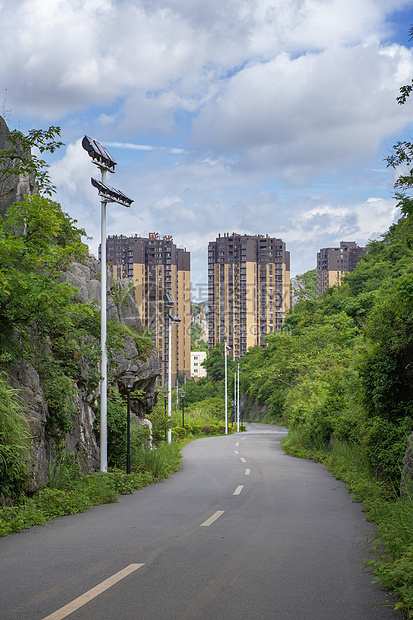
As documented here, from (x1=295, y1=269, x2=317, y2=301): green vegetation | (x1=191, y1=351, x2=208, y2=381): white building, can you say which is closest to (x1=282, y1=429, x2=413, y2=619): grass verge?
(x1=295, y1=269, x2=317, y2=301): green vegetation

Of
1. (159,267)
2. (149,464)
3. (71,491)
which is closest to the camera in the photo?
(71,491)

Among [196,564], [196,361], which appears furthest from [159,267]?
[196,564]

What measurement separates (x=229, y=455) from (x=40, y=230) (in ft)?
54.9

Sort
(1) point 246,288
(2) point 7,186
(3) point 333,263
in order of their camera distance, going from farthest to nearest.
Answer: (3) point 333,263 → (1) point 246,288 → (2) point 7,186

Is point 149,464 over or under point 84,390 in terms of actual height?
under

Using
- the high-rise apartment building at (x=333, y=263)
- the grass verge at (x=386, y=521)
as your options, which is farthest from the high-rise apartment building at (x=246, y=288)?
the grass verge at (x=386, y=521)

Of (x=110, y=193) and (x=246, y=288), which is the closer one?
(x=110, y=193)

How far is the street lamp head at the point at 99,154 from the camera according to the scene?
1552 cm

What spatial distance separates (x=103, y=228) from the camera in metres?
15.8

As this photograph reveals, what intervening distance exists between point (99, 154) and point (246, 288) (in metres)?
106

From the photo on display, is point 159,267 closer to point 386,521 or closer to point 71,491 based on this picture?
point 71,491

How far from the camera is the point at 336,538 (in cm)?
852

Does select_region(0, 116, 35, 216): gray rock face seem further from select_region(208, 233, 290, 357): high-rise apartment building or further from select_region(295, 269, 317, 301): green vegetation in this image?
select_region(295, 269, 317, 301): green vegetation

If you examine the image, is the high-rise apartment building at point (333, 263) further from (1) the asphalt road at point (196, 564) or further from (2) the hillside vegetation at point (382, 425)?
(1) the asphalt road at point (196, 564)
